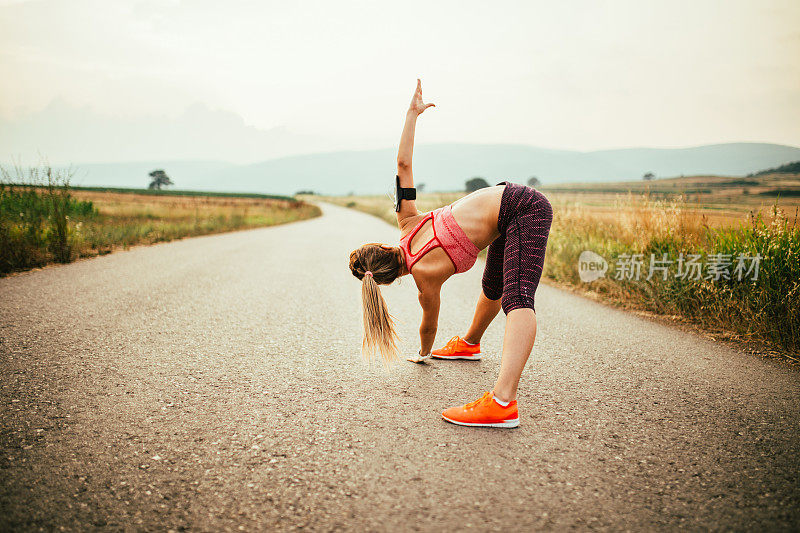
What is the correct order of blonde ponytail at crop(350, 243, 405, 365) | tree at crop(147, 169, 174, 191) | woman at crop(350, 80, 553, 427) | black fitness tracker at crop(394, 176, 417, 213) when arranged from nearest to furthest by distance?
woman at crop(350, 80, 553, 427)
black fitness tracker at crop(394, 176, 417, 213)
blonde ponytail at crop(350, 243, 405, 365)
tree at crop(147, 169, 174, 191)

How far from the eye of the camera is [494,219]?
8.59ft

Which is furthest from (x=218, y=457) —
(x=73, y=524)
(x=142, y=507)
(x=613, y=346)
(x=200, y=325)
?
(x=613, y=346)

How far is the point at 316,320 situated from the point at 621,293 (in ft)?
13.9

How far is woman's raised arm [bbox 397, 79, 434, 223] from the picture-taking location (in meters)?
2.68

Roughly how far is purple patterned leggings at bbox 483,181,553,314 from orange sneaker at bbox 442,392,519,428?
54 cm

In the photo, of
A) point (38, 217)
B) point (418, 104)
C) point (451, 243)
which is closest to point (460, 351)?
point (451, 243)

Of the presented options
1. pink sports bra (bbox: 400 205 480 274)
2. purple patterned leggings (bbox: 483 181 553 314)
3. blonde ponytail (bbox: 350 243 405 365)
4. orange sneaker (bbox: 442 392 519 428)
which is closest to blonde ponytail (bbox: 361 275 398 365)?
blonde ponytail (bbox: 350 243 405 365)

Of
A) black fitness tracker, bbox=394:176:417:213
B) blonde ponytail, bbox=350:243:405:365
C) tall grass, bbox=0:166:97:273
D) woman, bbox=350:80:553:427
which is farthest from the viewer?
tall grass, bbox=0:166:97:273

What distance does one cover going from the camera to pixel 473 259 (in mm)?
2668

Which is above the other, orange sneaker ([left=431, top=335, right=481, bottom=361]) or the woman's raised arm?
the woman's raised arm

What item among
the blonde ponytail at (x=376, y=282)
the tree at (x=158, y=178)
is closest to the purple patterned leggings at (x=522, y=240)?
the blonde ponytail at (x=376, y=282)

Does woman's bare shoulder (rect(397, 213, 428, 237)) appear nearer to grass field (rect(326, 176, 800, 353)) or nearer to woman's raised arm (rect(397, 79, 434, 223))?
woman's raised arm (rect(397, 79, 434, 223))

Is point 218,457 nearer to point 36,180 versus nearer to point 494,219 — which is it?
point 494,219

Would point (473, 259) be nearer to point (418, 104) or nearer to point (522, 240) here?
point (522, 240)
